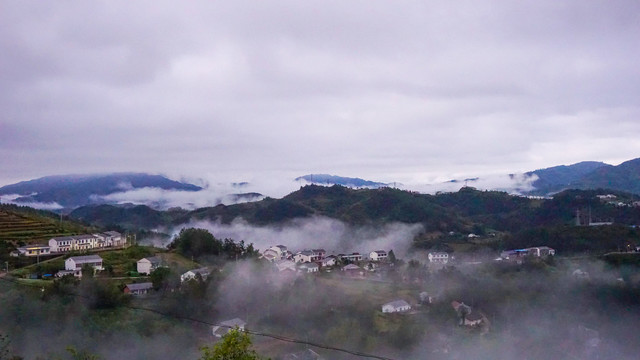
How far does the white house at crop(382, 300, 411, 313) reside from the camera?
19875mm

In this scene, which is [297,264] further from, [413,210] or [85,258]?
[413,210]

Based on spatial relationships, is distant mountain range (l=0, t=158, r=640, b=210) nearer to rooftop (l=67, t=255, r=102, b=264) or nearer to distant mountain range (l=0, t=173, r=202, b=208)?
distant mountain range (l=0, t=173, r=202, b=208)

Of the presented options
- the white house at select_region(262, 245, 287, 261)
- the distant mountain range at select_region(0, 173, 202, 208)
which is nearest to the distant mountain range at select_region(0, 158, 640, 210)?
the distant mountain range at select_region(0, 173, 202, 208)

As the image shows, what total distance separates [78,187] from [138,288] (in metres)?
92.8

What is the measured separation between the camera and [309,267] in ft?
92.3

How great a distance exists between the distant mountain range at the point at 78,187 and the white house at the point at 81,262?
6335 cm

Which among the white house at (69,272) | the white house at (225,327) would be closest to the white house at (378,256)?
the white house at (225,327)

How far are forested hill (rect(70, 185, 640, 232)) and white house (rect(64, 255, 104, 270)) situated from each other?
26107mm

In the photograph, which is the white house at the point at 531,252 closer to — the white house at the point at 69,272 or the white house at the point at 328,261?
the white house at the point at 328,261

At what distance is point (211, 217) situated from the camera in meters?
51.4

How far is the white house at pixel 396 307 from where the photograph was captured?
65.2 feet

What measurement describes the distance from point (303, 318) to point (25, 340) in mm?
7815

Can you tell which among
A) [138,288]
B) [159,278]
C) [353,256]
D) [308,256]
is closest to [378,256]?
[353,256]

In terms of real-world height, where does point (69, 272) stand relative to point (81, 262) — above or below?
below
